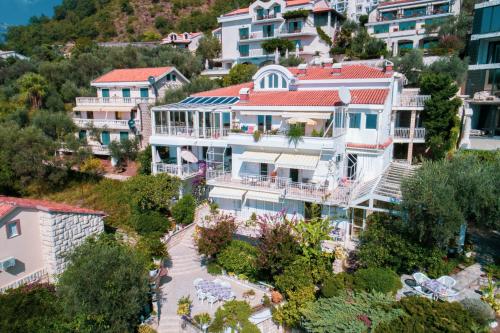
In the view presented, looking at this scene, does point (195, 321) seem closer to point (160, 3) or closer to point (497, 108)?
point (497, 108)

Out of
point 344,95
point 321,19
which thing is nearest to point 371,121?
point 344,95

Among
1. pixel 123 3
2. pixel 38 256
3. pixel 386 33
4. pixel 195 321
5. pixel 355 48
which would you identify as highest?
pixel 123 3

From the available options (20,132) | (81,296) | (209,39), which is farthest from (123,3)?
(81,296)

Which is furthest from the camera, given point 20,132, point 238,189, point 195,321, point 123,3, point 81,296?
point 123,3

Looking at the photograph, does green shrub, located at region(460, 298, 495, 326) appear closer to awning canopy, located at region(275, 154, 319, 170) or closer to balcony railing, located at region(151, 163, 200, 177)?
awning canopy, located at region(275, 154, 319, 170)

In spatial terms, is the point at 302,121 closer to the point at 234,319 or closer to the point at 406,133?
the point at 406,133

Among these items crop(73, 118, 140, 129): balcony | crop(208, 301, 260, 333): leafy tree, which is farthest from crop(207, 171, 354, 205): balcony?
crop(73, 118, 140, 129): balcony

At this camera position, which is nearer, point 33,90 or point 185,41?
point 33,90

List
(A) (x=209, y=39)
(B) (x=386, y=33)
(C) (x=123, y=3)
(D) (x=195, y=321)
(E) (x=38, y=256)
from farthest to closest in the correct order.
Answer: (C) (x=123, y=3), (A) (x=209, y=39), (B) (x=386, y=33), (E) (x=38, y=256), (D) (x=195, y=321)
